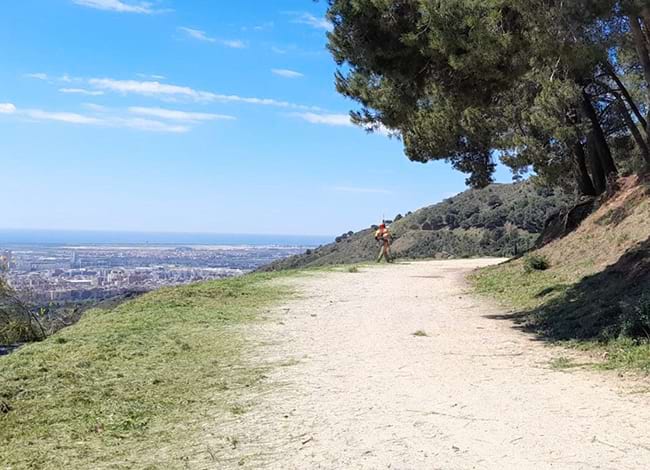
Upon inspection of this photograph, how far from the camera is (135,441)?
5.04 metres

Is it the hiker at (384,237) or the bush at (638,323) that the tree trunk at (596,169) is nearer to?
the hiker at (384,237)

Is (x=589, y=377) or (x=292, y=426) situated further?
(x=589, y=377)

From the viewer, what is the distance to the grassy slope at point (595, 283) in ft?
27.9

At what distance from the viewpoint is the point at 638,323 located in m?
8.01

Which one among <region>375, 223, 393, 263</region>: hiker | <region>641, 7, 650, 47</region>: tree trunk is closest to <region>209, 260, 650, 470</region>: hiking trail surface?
<region>641, 7, 650, 47</region>: tree trunk

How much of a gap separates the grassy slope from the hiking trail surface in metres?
0.72

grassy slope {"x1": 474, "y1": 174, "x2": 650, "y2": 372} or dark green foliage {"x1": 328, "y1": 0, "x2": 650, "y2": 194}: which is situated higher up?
dark green foliage {"x1": 328, "y1": 0, "x2": 650, "y2": 194}

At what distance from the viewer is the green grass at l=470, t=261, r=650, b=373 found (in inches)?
293

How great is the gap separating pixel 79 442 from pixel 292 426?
170 centimetres

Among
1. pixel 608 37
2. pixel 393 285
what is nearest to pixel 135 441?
pixel 608 37

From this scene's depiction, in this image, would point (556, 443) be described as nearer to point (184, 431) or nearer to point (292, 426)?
point (292, 426)

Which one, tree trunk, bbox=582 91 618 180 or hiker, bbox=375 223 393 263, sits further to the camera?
hiker, bbox=375 223 393 263

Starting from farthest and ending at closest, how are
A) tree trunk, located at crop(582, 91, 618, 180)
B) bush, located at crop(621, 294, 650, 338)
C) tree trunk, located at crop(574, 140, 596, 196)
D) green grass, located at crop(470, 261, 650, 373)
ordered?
1. tree trunk, located at crop(574, 140, 596, 196)
2. tree trunk, located at crop(582, 91, 618, 180)
3. bush, located at crop(621, 294, 650, 338)
4. green grass, located at crop(470, 261, 650, 373)

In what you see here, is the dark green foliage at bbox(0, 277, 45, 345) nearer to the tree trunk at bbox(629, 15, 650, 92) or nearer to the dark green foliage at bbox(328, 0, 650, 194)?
the dark green foliage at bbox(328, 0, 650, 194)
